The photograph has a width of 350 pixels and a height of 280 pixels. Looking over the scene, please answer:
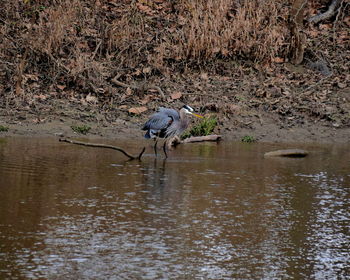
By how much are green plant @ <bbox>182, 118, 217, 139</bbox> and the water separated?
6.90 feet

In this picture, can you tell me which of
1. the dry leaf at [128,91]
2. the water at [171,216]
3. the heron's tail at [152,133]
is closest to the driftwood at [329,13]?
the dry leaf at [128,91]

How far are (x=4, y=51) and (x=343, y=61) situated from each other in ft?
24.7

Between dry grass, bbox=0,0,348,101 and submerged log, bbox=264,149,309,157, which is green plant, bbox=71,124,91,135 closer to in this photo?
dry grass, bbox=0,0,348,101

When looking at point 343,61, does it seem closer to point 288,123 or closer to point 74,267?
point 288,123

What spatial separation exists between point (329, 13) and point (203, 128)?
678 centimetres

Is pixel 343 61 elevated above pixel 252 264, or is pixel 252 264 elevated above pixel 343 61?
pixel 343 61

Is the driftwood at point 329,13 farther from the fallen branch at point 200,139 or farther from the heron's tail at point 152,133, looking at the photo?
the heron's tail at point 152,133

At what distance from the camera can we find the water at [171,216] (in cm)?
660

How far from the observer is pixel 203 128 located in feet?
51.3

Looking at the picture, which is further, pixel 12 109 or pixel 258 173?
pixel 12 109

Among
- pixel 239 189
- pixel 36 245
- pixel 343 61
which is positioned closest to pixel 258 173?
pixel 239 189

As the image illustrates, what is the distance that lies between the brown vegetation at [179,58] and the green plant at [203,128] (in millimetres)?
887

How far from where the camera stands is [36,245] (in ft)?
23.2

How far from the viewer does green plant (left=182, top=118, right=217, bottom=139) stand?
15586 mm
